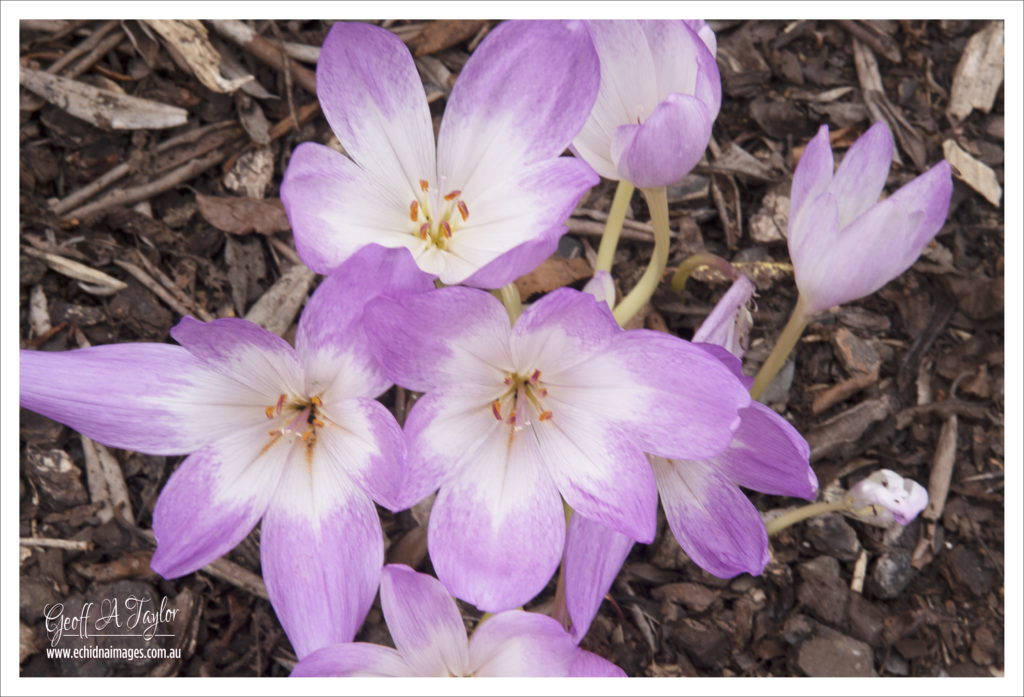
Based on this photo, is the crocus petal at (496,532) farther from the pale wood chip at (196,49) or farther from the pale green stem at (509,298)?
the pale wood chip at (196,49)

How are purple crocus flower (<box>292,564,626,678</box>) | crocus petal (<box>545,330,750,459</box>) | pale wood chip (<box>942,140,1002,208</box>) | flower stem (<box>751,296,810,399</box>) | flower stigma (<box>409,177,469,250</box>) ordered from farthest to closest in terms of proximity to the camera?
pale wood chip (<box>942,140,1002,208</box>), flower stem (<box>751,296,810,399</box>), flower stigma (<box>409,177,469,250</box>), purple crocus flower (<box>292,564,626,678</box>), crocus petal (<box>545,330,750,459</box>)

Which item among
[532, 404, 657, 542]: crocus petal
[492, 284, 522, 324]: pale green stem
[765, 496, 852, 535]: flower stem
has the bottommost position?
[765, 496, 852, 535]: flower stem

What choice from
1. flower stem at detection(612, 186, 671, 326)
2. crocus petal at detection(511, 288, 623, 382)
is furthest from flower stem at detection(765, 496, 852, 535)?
crocus petal at detection(511, 288, 623, 382)

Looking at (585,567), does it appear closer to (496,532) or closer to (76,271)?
(496,532)

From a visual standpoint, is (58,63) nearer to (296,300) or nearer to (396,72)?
(296,300)

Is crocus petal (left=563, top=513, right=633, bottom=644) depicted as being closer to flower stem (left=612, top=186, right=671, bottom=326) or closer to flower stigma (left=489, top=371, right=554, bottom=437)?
flower stigma (left=489, top=371, right=554, bottom=437)

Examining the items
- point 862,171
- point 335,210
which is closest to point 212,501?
point 335,210
